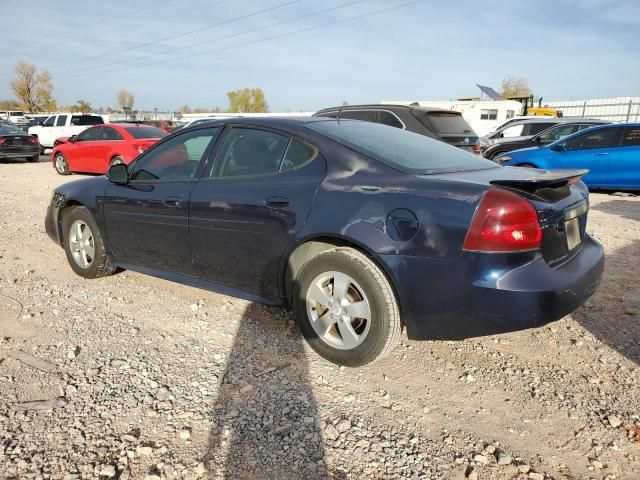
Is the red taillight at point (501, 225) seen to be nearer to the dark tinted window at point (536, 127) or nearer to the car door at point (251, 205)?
the car door at point (251, 205)

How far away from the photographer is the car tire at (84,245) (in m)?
4.45

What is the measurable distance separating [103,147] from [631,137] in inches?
470

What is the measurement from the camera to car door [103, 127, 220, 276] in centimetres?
370

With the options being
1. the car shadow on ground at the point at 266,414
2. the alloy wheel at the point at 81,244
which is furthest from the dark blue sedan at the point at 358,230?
the alloy wheel at the point at 81,244

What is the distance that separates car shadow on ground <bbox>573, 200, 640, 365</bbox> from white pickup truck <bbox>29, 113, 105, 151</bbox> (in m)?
18.9

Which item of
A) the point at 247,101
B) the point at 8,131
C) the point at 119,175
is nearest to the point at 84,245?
the point at 119,175

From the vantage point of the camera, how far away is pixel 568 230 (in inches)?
111

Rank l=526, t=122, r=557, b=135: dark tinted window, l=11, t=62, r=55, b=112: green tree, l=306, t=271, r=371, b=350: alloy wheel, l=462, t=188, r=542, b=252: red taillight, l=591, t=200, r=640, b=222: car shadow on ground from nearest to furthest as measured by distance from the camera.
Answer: l=462, t=188, r=542, b=252: red taillight → l=306, t=271, r=371, b=350: alloy wheel → l=591, t=200, r=640, b=222: car shadow on ground → l=526, t=122, r=557, b=135: dark tinted window → l=11, t=62, r=55, b=112: green tree

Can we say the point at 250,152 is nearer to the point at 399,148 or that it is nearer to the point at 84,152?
the point at 399,148

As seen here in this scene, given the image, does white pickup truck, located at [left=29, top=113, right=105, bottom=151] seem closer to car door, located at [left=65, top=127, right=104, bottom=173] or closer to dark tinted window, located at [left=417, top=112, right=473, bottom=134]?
car door, located at [left=65, top=127, right=104, bottom=173]

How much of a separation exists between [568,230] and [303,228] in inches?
60.6

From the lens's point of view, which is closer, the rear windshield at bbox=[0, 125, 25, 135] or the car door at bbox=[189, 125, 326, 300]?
the car door at bbox=[189, 125, 326, 300]

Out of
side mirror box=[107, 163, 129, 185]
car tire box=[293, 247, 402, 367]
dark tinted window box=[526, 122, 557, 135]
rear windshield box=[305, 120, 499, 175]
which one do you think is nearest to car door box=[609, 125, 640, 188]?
dark tinted window box=[526, 122, 557, 135]

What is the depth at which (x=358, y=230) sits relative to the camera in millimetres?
2773
